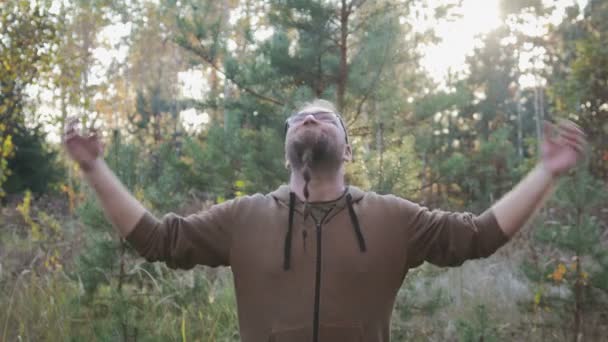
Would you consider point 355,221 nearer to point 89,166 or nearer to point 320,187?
point 320,187

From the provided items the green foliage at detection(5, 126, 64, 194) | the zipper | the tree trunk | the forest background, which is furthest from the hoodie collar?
the green foliage at detection(5, 126, 64, 194)

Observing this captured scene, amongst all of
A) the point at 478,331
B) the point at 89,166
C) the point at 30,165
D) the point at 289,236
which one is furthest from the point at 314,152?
the point at 30,165

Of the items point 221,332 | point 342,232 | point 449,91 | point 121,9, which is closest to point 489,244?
point 342,232

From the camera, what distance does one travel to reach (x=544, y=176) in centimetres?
210

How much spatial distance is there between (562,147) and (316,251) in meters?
0.82

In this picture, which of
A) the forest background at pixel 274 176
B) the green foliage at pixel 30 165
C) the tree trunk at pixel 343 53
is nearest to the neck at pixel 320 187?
the forest background at pixel 274 176

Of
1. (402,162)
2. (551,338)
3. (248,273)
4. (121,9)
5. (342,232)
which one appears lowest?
(551,338)

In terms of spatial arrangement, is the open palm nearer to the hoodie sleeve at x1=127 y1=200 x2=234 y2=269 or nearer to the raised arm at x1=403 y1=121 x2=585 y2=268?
the raised arm at x1=403 y1=121 x2=585 y2=268

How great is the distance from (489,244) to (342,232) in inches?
18.2

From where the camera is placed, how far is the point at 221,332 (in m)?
4.54

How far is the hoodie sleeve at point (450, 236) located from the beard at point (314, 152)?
0.30 metres

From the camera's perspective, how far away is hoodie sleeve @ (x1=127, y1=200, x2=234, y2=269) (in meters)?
2.20

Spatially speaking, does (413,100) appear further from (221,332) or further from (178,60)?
(178,60)

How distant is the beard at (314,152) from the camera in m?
2.21
